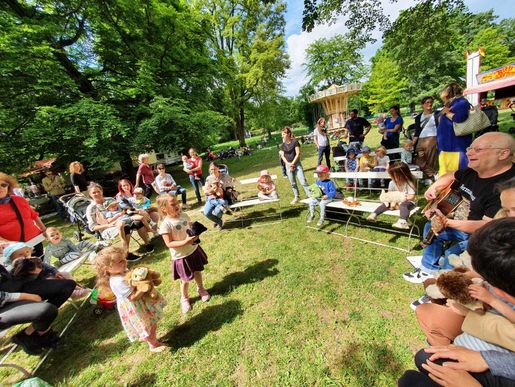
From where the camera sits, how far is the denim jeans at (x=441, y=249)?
2.76 meters

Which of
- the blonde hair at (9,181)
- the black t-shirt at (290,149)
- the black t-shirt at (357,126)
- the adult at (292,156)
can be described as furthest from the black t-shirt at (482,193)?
the black t-shirt at (357,126)

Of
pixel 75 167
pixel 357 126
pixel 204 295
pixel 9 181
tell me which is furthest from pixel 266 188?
pixel 75 167

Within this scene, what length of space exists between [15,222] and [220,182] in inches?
156

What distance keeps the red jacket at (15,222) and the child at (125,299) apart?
2278 millimetres

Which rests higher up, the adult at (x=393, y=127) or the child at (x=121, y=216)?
the adult at (x=393, y=127)

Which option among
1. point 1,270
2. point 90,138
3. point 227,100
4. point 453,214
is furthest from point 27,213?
point 227,100

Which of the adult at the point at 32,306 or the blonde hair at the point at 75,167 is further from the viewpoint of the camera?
the blonde hair at the point at 75,167

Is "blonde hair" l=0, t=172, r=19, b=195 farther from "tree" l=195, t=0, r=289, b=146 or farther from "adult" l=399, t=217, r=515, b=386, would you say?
"tree" l=195, t=0, r=289, b=146

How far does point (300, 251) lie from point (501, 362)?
11.2 feet

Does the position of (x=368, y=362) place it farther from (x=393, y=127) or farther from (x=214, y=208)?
(x=393, y=127)

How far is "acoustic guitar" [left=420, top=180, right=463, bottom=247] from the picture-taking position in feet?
8.75

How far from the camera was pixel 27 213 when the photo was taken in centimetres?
388

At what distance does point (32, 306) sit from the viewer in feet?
8.75

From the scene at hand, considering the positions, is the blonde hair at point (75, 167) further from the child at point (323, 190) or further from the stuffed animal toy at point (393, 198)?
the stuffed animal toy at point (393, 198)
